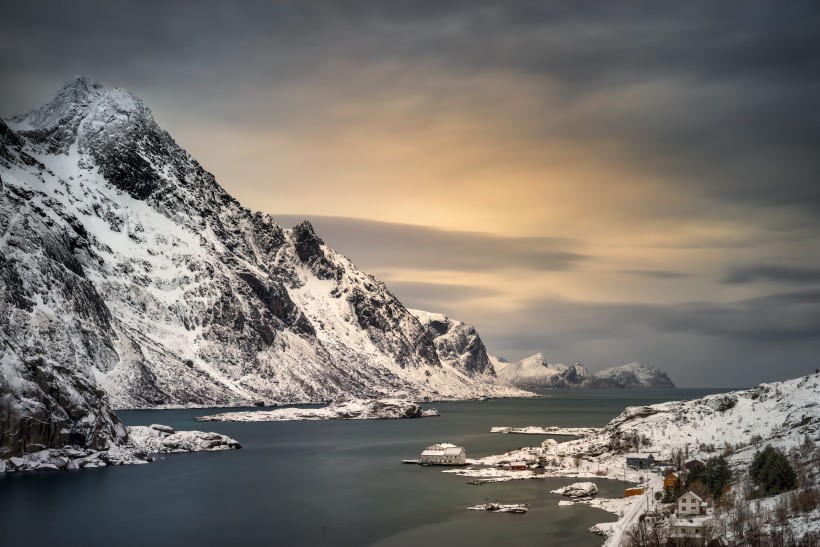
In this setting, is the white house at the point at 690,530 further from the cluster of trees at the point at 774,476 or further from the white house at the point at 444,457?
the white house at the point at 444,457

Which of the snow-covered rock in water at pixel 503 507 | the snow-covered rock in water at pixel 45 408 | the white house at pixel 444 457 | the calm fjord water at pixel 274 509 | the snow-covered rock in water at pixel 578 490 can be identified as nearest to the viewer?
the calm fjord water at pixel 274 509

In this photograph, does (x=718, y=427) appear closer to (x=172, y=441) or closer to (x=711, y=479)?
(x=711, y=479)

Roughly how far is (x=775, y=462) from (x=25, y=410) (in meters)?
117

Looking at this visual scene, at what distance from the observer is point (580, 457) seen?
159000 mm

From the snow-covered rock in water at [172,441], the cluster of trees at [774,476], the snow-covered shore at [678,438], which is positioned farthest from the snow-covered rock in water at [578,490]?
the snow-covered rock in water at [172,441]

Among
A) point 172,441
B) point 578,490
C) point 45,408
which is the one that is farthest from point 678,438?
point 45,408

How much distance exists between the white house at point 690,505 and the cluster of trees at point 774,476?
8.27 m

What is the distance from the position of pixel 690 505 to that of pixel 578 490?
29.9 meters

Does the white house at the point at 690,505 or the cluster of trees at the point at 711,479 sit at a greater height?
the cluster of trees at the point at 711,479

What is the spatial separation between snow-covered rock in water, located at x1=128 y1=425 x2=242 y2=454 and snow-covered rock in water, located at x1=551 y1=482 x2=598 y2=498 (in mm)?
97884

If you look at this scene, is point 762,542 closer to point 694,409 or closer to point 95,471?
point 694,409

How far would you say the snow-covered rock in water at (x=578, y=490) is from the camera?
122m

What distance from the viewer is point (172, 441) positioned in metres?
188

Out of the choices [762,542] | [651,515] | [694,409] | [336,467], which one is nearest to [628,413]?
[694,409]
